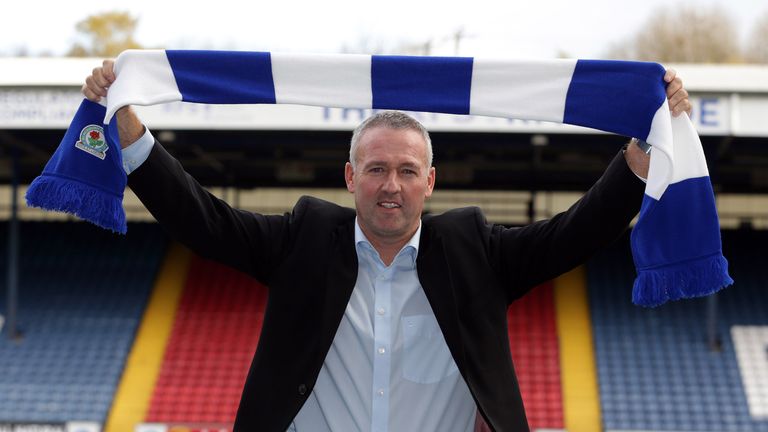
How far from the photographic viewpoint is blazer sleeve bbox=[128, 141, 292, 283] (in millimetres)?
2496

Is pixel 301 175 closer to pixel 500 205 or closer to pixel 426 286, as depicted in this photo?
pixel 500 205

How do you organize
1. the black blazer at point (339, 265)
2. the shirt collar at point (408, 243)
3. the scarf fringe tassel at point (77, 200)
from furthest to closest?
the scarf fringe tassel at point (77, 200), the shirt collar at point (408, 243), the black blazer at point (339, 265)

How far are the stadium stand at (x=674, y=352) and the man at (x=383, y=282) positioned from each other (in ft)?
34.5

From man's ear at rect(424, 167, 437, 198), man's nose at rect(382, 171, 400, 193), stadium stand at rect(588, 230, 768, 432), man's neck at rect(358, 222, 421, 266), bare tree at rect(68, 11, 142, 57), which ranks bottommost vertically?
man's neck at rect(358, 222, 421, 266)

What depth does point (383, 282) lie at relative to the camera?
102 inches

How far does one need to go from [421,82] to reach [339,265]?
0.61m

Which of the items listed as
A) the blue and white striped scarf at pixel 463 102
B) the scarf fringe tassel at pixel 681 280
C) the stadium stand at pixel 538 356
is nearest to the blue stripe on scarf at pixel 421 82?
the blue and white striped scarf at pixel 463 102

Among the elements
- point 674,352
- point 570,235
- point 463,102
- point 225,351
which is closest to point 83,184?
point 463,102

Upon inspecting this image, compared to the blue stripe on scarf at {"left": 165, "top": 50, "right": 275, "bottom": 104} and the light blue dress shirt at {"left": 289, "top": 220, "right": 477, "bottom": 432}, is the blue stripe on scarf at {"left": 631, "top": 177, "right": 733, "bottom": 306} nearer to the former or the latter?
the light blue dress shirt at {"left": 289, "top": 220, "right": 477, "bottom": 432}

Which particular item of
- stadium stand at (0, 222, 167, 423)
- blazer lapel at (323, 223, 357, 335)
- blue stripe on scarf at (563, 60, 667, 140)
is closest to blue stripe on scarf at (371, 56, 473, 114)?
blue stripe on scarf at (563, 60, 667, 140)

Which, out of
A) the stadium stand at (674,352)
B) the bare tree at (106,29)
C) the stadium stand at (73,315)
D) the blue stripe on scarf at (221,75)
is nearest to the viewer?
the blue stripe on scarf at (221,75)

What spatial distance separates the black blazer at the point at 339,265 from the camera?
247 centimetres

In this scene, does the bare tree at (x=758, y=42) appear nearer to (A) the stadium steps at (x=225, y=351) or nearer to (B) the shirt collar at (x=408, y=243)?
(A) the stadium steps at (x=225, y=351)

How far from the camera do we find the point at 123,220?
2764mm
